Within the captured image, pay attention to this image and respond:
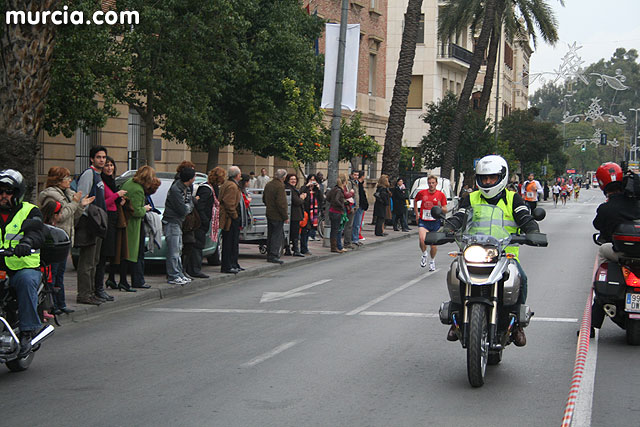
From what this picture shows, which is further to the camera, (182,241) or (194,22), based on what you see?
(194,22)

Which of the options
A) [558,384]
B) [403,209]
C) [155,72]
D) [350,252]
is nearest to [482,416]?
[558,384]

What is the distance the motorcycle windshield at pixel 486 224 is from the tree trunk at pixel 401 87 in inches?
863

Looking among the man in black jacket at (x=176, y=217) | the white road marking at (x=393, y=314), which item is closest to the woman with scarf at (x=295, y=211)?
the man in black jacket at (x=176, y=217)

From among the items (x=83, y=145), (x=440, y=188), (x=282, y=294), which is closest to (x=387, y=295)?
(x=282, y=294)

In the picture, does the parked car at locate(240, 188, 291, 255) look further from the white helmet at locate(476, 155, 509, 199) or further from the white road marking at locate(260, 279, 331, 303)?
the white helmet at locate(476, 155, 509, 199)

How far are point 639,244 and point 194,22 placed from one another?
14.6 meters

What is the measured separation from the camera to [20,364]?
7770 mm

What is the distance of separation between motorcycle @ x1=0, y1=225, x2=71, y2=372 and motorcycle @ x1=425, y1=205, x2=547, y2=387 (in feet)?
10.9

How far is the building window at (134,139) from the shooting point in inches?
1121

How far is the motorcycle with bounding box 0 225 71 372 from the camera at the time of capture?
7305 millimetres

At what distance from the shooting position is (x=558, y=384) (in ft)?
24.0

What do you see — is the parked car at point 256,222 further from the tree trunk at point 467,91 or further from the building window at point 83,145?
the tree trunk at point 467,91

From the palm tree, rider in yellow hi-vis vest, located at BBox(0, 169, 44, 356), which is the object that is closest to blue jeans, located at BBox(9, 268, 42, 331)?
rider in yellow hi-vis vest, located at BBox(0, 169, 44, 356)

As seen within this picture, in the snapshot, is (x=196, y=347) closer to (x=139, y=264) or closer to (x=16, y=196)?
(x=16, y=196)
